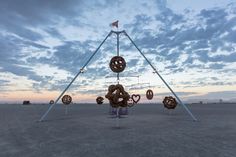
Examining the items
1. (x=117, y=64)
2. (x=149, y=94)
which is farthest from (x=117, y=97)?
(x=149, y=94)

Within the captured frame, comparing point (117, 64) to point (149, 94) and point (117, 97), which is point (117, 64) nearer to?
point (117, 97)

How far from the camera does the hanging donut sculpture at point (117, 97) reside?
129 ft

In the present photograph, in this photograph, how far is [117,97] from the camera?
39188 mm

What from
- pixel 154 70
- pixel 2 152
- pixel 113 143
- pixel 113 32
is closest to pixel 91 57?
pixel 113 32

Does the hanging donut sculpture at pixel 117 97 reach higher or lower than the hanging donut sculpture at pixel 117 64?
lower

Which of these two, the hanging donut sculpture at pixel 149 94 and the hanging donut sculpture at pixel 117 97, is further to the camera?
the hanging donut sculpture at pixel 149 94

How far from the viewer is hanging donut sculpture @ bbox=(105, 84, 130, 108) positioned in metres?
39.2

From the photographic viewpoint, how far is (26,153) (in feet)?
68.7

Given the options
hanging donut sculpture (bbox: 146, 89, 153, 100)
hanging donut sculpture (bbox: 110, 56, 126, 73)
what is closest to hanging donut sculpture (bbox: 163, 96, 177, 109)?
hanging donut sculpture (bbox: 146, 89, 153, 100)

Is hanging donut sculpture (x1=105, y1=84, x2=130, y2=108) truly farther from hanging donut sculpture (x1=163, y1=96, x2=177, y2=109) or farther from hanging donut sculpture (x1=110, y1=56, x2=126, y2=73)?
hanging donut sculpture (x1=163, y1=96, x2=177, y2=109)

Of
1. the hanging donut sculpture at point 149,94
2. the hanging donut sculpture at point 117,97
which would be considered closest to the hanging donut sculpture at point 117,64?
the hanging donut sculpture at point 117,97

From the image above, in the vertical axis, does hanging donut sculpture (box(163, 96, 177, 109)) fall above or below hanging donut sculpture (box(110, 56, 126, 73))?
below

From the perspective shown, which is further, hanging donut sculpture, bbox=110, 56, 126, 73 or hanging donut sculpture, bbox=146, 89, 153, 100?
hanging donut sculpture, bbox=146, 89, 153, 100

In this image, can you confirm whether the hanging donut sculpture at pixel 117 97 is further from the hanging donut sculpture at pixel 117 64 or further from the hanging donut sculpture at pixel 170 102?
the hanging donut sculpture at pixel 170 102
